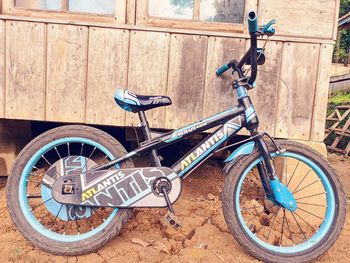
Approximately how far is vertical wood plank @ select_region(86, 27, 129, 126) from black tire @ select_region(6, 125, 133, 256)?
1.69 ft

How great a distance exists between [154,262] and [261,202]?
1.34 m

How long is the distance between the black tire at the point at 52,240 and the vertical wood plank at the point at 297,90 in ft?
4.44

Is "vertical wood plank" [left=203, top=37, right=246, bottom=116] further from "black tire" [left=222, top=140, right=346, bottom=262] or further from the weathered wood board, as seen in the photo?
"black tire" [left=222, top=140, right=346, bottom=262]

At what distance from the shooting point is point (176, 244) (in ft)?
8.64

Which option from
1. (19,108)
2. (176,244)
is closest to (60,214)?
(176,244)

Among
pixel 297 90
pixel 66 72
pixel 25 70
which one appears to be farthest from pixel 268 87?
pixel 25 70

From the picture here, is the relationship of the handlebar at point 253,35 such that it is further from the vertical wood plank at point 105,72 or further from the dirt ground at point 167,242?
the dirt ground at point 167,242

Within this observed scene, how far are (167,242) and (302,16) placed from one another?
6.64 ft

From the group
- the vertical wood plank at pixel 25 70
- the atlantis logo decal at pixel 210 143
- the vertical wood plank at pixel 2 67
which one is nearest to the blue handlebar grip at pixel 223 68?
the atlantis logo decal at pixel 210 143

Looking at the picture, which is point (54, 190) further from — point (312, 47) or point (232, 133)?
point (312, 47)

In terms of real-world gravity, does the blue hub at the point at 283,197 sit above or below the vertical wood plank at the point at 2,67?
below

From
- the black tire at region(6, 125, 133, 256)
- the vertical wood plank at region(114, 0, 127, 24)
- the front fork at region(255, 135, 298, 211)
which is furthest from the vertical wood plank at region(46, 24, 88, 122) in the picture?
the front fork at region(255, 135, 298, 211)

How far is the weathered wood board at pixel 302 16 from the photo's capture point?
3002 millimetres

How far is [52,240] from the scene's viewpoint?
8.04 ft
